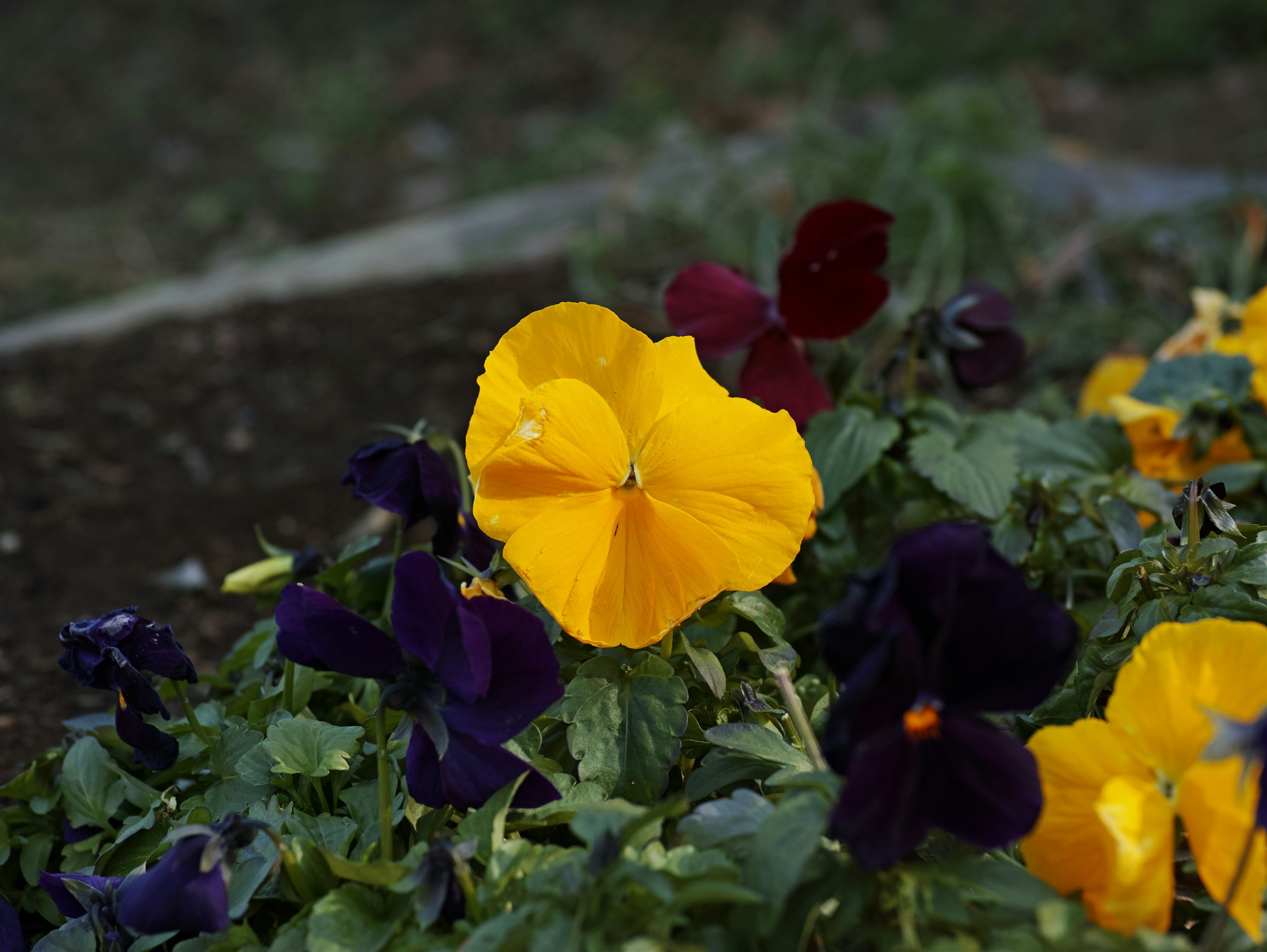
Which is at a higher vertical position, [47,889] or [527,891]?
[527,891]

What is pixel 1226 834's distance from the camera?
0.71 metres

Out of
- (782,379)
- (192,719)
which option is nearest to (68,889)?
(192,719)

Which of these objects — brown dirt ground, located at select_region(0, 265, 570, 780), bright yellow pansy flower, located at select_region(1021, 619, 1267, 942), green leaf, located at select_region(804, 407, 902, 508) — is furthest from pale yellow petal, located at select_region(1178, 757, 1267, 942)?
brown dirt ground, located at select_region(0, 265, 570, 780)

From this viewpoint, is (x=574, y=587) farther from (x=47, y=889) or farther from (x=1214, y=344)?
(x=1214, y=344)

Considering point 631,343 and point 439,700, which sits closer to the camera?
point 439,700

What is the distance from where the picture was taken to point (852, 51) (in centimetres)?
554

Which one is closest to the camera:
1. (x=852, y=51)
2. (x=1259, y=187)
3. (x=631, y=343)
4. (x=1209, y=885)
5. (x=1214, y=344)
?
(x=1209, y=885)

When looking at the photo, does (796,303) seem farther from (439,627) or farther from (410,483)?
(439,627)

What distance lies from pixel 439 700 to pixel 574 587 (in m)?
0.16

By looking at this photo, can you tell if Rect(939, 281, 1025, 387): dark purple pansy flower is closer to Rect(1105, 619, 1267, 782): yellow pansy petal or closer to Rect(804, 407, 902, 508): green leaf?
Rect(804, 407, 902, 508): green leaf

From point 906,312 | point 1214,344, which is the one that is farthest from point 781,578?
point 906,312

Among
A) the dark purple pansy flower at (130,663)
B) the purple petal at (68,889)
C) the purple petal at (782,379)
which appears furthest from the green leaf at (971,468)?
the purple petal at (68,889)

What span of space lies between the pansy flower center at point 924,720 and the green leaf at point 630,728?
0.95 feet

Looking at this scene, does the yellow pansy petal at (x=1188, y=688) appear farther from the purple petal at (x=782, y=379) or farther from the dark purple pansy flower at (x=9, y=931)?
the dark purple pansy flower at (x=9, y=931)
